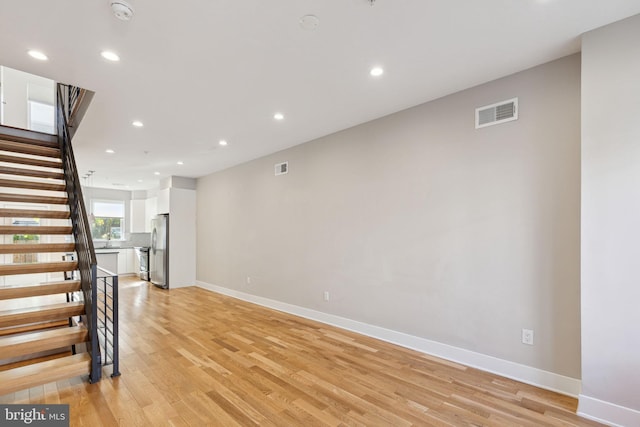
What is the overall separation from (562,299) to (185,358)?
3.69 meters

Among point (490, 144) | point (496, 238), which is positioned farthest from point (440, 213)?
point (490, 144)

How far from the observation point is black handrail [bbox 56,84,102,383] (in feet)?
8.74

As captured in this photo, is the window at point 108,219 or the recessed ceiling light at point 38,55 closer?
the recessed ceiling light at point 38,55

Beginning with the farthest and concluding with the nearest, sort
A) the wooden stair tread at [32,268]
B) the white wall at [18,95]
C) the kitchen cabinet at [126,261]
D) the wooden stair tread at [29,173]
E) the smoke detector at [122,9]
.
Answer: the kitchen cabinet at [126,261]
the white wall at [18,95]
the wooden stair tread at [29,173]
the wooden stair tread at [32,268]
the smoke detector at [122,9]

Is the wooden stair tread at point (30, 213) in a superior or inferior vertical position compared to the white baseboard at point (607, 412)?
superior

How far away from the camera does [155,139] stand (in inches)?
181

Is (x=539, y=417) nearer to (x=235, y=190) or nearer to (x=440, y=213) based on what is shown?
(x=440, y=213)

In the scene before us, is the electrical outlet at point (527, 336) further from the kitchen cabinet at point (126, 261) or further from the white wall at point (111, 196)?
the white wall at point (111, 196)

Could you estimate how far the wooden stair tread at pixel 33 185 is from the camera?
3.43 m

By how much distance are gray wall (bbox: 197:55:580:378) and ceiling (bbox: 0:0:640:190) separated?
40 centimetres

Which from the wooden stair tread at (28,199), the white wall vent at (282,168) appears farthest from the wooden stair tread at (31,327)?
the white wall vent at (282,168)

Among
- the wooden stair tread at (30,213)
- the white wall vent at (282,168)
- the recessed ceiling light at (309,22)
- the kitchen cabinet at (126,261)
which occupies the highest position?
the recessed ceiling light at (309,22)

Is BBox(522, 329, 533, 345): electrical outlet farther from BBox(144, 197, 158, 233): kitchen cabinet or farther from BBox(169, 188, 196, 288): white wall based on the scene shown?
BBox(144, 197, 158, 233): kitchen cabinet

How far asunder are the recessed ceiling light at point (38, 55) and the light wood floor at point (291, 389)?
9.40ft
